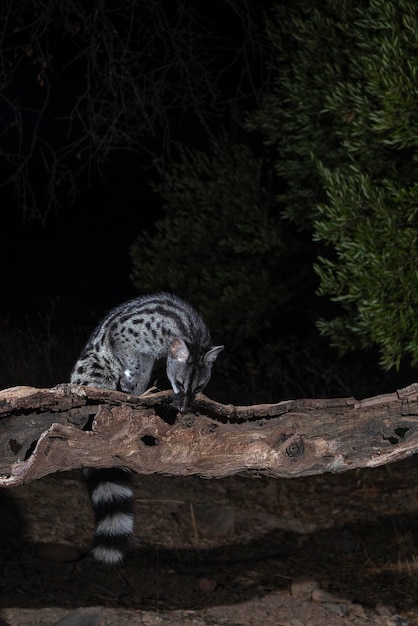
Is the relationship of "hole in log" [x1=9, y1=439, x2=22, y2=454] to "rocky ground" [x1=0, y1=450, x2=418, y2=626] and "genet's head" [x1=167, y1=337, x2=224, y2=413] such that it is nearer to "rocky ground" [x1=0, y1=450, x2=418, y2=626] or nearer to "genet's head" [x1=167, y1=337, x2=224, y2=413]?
"genet's head" [x1=167, y1=337, x2=224, y2=413]

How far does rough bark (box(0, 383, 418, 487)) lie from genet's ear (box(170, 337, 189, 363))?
1.35 meters

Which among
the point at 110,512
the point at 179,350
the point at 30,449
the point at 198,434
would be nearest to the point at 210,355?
the point at 179,350

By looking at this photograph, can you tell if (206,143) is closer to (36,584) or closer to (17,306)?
(17,306)

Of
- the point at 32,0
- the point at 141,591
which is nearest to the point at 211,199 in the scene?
the point at 32,0

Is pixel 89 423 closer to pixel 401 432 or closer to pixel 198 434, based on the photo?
pixel 198 434

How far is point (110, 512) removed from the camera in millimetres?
4344

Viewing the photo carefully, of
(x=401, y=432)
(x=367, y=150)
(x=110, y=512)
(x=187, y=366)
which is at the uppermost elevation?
(x=367, y=150)

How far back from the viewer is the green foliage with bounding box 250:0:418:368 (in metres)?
5.59

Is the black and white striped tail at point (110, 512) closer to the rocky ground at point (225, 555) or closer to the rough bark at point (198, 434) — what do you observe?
the rough bark at point (198, 434)

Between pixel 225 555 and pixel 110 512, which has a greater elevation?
pixel 110 512

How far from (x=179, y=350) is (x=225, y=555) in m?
1.63

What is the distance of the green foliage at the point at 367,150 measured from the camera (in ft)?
18.3

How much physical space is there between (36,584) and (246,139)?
208 inches

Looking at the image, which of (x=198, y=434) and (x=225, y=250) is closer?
(x=198, y=434)
